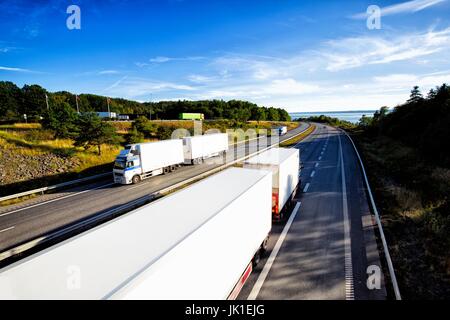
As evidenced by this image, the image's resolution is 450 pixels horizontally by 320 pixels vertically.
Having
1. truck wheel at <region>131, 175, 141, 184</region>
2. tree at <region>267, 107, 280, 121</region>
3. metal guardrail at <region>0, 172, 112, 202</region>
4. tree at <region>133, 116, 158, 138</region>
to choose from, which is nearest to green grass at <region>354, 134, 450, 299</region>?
truck wheel at <region>131, 175, 141, 184</region>

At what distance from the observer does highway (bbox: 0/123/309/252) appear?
12.4 m

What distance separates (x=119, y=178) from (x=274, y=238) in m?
15.5

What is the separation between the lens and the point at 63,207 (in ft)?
51.4

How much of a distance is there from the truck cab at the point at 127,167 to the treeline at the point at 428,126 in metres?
28.2

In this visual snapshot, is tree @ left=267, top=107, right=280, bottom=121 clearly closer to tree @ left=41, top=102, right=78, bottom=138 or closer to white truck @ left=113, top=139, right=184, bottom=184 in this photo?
tree @ left=41, top=102, right=78, bottom=138

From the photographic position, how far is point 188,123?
65312 millimetres

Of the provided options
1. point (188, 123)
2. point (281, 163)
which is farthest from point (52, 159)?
point (188, 123)

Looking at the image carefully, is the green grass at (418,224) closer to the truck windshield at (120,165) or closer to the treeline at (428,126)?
the treeline at (428,126)

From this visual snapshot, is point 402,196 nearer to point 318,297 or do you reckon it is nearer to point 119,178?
point 318,297

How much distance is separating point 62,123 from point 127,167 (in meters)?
20.3

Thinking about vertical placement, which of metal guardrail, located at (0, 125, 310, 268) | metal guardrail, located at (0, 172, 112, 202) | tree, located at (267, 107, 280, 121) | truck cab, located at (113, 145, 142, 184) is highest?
tree, located at (267, 107, 280, 121)

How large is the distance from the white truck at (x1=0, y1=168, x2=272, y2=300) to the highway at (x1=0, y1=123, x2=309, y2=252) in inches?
389

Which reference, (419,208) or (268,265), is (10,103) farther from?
(419,208)

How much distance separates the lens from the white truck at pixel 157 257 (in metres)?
3.73
